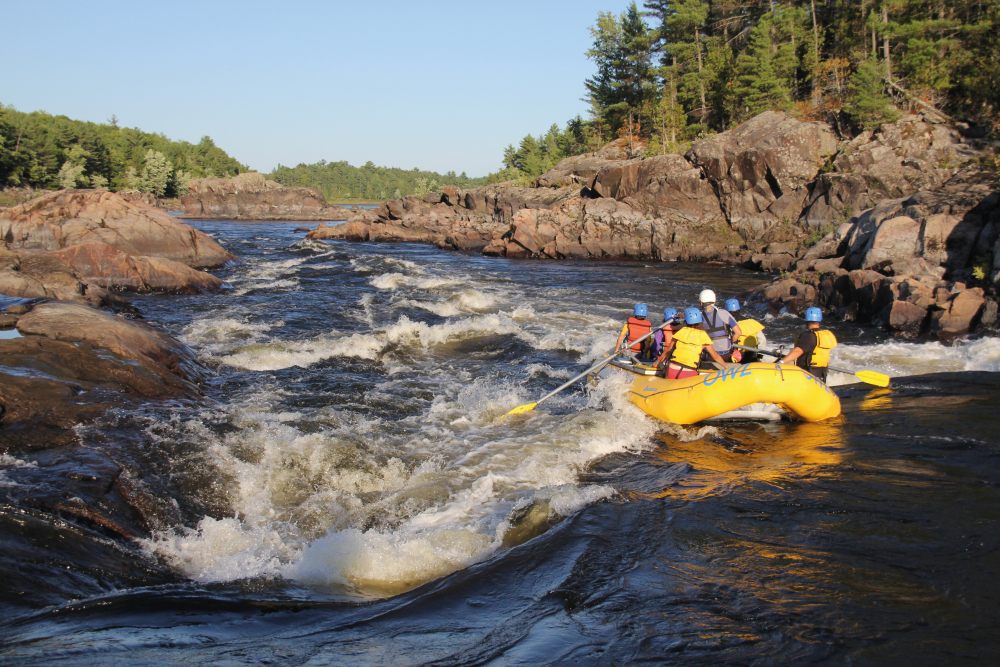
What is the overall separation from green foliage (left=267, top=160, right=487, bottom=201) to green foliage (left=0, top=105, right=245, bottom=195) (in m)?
48.8

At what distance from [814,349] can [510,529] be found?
17.8 feet

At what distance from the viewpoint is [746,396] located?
8.14 metres

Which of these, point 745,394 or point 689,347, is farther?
point 689,347

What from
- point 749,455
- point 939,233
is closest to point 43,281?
point 749,455

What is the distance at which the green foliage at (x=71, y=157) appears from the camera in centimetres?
6438

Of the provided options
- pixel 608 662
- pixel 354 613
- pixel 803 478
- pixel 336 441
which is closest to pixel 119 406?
pixel 336 441

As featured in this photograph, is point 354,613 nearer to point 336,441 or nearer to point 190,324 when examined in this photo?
point 336,441

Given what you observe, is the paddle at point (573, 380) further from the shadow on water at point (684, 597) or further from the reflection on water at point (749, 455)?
the shadow on water at point (684, 597)

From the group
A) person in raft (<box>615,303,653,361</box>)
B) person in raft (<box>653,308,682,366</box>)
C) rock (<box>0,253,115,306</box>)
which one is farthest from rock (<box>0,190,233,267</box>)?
person in raft (<box>653,308,682,366</box>)

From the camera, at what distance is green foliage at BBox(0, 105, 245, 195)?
6438 cm

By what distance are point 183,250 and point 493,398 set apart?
53.4ft

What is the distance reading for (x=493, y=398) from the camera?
10.4 meters

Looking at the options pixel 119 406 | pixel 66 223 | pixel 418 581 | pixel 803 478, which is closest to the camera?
pixel 418 581

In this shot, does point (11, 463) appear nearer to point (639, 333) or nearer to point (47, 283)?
point (47, 283)
